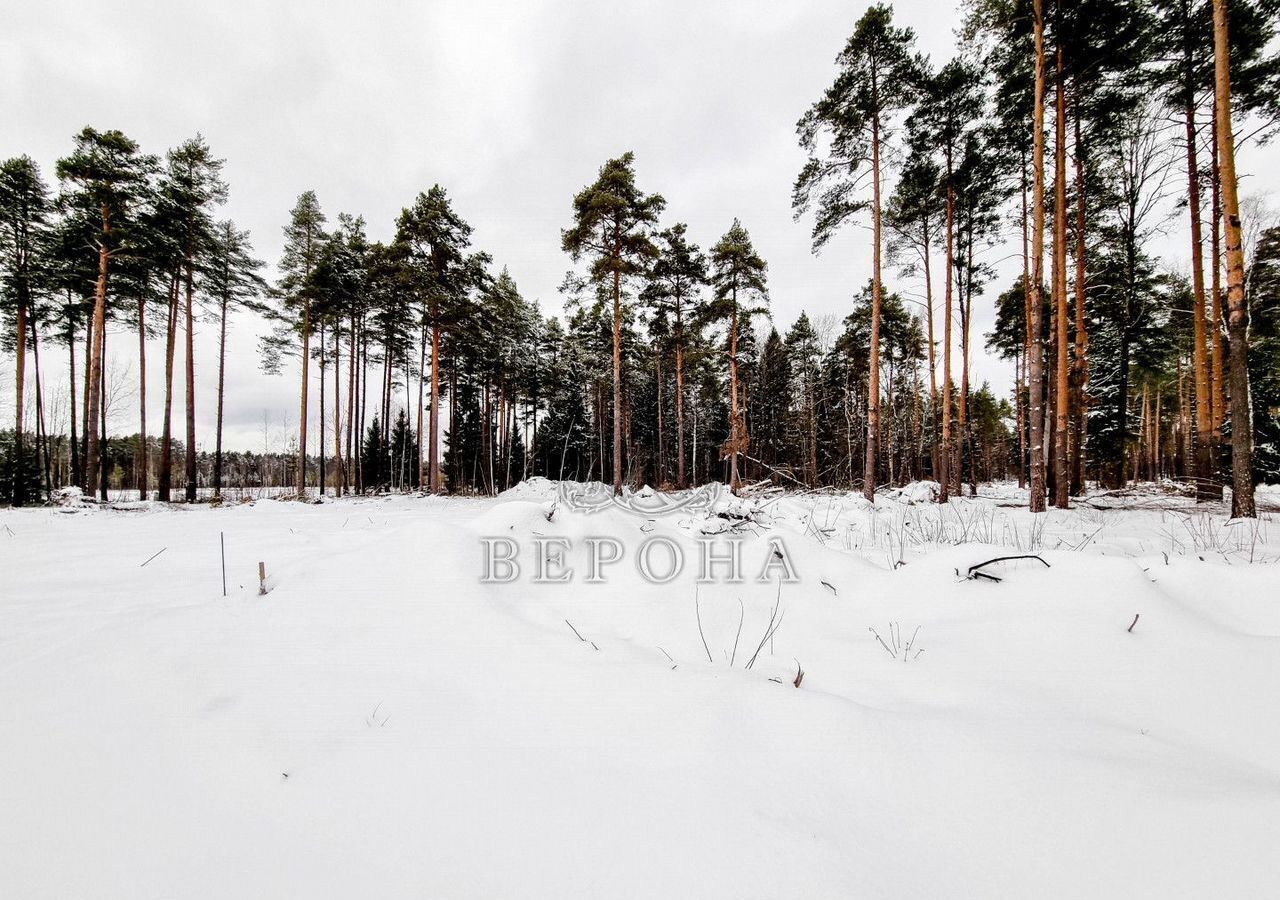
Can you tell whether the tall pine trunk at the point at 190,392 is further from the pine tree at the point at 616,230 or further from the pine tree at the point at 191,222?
the pine tree at the point at 616,230

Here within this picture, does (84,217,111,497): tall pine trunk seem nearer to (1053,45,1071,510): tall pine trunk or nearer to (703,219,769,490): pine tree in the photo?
(703,219,769,490): pine tree

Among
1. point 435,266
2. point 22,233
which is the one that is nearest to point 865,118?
point 435,266

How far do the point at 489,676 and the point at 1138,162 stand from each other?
56.9ft

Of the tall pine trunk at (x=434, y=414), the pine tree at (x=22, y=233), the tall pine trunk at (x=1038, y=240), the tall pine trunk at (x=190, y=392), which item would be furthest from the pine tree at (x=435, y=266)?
the tall pine trunk at (x=1038, y=240)

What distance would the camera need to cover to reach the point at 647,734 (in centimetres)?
129

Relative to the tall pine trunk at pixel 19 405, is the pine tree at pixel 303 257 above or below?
above

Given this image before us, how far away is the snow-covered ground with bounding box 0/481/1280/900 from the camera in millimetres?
872

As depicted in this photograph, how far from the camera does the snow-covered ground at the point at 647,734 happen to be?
872mm

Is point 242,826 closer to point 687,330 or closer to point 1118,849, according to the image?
point 1118,849

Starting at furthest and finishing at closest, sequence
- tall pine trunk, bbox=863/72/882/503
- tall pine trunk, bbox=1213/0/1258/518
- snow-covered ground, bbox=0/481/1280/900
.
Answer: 1. tall pine trunk, bbox=863/72/882/503
2. tall pine trunk, bbox=1213/0/1258/518
3. snow-covered ground, bbox=0/481/1280/900

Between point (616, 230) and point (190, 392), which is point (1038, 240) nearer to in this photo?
point (616, 230)

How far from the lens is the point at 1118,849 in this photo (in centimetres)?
88

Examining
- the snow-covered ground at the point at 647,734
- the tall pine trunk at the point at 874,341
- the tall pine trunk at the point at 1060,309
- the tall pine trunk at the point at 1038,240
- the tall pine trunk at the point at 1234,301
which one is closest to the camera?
the snow-covered ground at the point at 647,734

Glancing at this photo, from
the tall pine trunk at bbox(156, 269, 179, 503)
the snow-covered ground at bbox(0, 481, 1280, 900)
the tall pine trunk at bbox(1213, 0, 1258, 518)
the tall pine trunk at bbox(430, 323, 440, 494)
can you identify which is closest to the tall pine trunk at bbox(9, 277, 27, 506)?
the tall pine trunk at bbox(156, 269, 179, 503)
